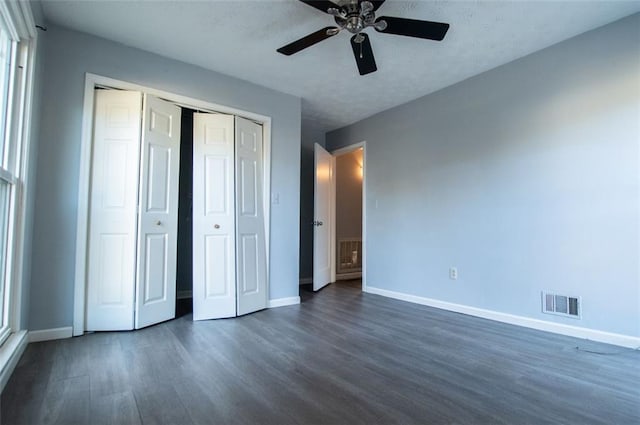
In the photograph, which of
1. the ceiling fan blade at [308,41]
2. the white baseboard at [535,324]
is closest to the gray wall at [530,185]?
the white baseboard at [535,324]

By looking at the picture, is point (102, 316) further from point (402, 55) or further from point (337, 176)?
point (337, 176)

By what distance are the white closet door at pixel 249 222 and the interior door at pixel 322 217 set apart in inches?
42.7

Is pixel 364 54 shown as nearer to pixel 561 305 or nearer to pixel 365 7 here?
pixel 365 7

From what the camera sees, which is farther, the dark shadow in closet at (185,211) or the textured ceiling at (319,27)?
the dark shadow in closet at (185,211)

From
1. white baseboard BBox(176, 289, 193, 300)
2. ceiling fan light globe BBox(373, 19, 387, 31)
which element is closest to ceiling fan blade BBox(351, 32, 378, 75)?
ceiling fan light globe BBox(373, 19, 387, 31)

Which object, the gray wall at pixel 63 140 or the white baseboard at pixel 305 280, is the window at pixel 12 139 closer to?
the gray wall at pixel 63 140

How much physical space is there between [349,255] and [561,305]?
10.7 ft

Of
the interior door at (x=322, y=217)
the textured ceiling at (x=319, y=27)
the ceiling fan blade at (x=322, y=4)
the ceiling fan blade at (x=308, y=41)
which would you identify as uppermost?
the textured ceiling at (x=319, y=27)

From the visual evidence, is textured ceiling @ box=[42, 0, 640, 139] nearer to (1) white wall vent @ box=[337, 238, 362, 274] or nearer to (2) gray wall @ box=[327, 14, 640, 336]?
(2) gray wall @ box=[327, 14, 640, 336]

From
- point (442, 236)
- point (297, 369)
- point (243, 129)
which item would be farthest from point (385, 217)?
point (297, 369)

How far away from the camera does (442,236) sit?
3434 mm

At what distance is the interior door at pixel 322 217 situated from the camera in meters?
4.30

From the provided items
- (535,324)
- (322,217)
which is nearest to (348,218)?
(322,217)

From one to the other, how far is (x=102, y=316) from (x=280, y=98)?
105 inches
